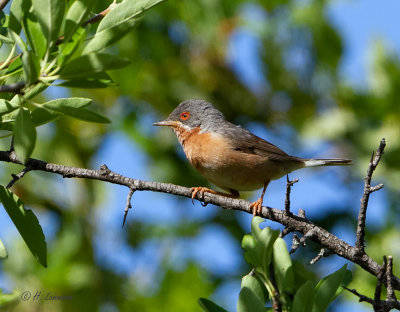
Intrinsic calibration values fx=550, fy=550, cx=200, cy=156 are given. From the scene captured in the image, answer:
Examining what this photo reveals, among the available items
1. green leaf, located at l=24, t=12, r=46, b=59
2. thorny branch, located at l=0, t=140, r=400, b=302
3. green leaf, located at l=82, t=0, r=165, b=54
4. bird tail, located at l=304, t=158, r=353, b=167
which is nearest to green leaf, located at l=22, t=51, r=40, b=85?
green leaf, located at l=24, t=12, r=46, b=59

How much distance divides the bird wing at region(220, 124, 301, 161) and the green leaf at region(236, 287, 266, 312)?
3264 millimetres

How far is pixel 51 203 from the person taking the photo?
5.74 m

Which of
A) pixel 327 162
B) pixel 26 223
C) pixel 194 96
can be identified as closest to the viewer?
pixel 26 223

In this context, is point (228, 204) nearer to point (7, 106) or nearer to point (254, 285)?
point (254, 285)

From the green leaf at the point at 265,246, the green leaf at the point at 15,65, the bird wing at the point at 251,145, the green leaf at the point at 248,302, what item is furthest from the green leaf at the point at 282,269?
the bird wing at the point at 251,145

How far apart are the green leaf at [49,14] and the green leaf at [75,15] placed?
0.05m

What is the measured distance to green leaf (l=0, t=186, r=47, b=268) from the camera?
2.67 meters

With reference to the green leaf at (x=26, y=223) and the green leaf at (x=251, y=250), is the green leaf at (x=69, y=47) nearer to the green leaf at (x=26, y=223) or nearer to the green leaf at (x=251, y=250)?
the green leaf at (x=26, y=223)

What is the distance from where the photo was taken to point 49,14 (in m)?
2.02

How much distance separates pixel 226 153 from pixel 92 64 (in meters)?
3.47

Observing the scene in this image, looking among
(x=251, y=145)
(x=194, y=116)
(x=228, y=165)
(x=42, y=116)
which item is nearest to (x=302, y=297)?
(x=42, y=116)

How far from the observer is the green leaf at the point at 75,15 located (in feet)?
6.87

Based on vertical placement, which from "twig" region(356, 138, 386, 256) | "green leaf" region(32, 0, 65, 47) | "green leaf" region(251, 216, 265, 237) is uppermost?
"twig" region(356, 138, 386, 256)

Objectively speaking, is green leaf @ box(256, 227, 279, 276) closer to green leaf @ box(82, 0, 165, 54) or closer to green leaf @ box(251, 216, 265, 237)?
green leaf @ box(251, 216, 265, 237)
